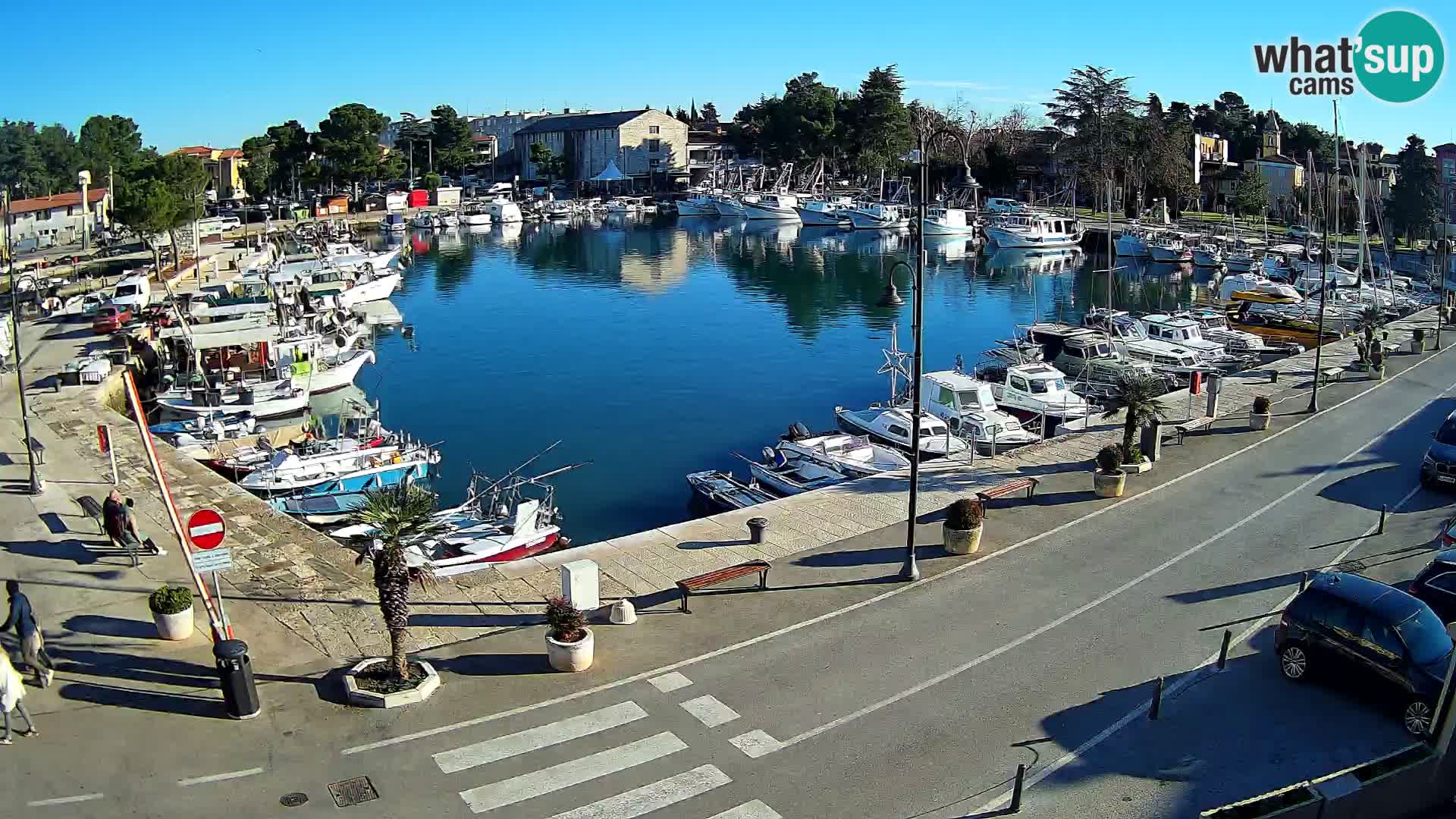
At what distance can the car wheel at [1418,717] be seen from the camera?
12906 mm

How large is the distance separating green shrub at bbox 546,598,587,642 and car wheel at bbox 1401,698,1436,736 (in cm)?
1012

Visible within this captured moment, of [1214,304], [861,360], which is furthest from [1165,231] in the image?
[861,360]

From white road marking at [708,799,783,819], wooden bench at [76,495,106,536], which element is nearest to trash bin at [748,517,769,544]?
white road marking at [708,799,783,819]

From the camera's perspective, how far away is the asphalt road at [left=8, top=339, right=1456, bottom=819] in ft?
39.5

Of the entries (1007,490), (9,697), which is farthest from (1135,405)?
(9,697)

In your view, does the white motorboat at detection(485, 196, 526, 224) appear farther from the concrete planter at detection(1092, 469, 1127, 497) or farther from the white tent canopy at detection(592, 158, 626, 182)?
the concrete planter at detection(1092, 469, 1127, 497)

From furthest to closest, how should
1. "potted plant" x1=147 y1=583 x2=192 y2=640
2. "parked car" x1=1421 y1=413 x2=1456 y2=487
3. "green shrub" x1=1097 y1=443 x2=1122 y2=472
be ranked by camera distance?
"parked car" x1=1421 y1=413 x2=1456 y2=487, "green shrub" x1=1097 y1=443 x2=1122 y2=472, "potted plant" x1=147 y1=583 x2=192 y2=640

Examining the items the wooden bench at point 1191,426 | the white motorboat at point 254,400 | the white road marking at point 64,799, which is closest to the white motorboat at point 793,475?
the wooden bench at point 1191,426

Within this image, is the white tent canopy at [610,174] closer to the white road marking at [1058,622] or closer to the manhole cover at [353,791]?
the white road marking at [1058,622]

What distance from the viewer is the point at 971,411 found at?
109 ft

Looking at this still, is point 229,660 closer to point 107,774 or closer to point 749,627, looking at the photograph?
point 107,774

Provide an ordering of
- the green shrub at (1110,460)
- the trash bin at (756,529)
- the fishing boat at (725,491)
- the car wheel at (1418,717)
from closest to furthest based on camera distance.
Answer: the car wheel at (1418,717)
the trash bin at (756,529)
the green shrub at (1110,460)
the fishing boat at (725,491)

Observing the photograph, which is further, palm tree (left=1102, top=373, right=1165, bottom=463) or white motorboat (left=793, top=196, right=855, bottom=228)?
white motorboat (left=793, top=196, right=855, bottom=228)

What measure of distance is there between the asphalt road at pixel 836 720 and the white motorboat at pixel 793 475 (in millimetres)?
9338
